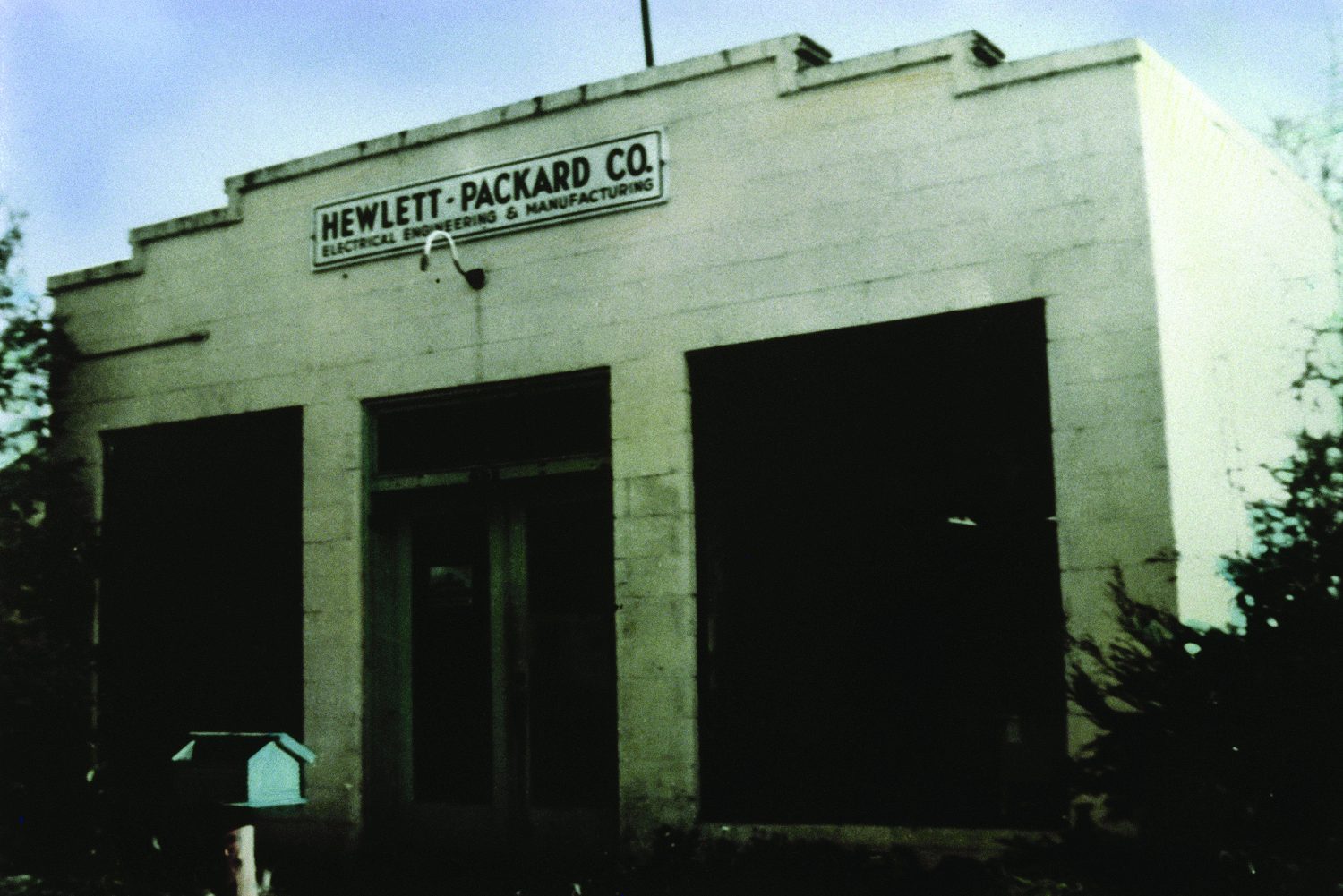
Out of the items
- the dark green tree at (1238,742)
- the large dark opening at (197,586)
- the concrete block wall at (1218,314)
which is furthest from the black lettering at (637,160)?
the dark green tree at (1238,742)

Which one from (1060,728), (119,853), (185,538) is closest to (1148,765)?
(1060,728)

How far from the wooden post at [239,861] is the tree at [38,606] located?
495cm

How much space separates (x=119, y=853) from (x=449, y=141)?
520 cm

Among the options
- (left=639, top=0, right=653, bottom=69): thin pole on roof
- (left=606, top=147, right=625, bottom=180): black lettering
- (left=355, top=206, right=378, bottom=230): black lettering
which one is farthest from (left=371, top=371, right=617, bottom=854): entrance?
(left=639, top=0, right=653, bottom=69): thin pole on roof

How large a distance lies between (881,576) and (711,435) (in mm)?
1372

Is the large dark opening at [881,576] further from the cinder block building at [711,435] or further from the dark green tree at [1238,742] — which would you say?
the dark green tree at [1238,742]

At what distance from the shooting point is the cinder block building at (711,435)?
736 centimetres

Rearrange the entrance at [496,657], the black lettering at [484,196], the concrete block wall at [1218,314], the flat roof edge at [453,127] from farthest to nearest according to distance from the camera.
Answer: the black lettering at [484,196] < the entrance at [496,657] < the flat roof edge at [453,127] < the concrete block wall at [1218,314]

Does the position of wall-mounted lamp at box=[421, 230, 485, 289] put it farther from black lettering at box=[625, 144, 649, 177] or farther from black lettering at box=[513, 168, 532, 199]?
black lettering at box=[625, 144, 649, 177]

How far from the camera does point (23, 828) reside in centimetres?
973

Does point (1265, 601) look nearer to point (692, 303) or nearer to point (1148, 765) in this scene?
point (1148, 765)

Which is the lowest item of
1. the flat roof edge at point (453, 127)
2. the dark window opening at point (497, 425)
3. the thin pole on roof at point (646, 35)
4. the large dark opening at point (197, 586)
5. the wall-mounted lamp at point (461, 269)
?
the large dark opening at point (197, 586)

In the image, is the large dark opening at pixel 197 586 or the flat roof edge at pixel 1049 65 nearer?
the flat roof edge at pixel 1049 65

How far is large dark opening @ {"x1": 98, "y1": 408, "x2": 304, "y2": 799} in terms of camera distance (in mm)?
9984
